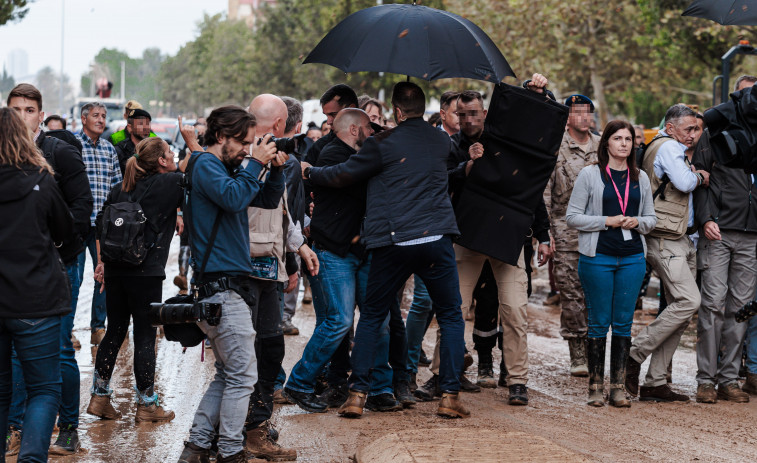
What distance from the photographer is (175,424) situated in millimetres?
6656

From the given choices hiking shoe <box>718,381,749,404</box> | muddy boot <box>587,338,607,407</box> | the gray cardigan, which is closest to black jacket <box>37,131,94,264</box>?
the gray cardigan

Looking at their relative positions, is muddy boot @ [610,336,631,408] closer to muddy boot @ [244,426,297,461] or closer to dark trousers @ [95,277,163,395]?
muddy boot @ [244,426,297,461]

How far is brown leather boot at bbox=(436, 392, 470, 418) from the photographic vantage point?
22.4 feet

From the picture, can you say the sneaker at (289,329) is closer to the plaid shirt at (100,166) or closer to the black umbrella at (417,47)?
the plaid shirt at (100,166)

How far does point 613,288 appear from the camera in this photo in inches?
295

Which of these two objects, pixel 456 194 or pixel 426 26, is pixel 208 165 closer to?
pixel 426 26

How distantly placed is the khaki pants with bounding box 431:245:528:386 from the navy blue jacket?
8.49 feet

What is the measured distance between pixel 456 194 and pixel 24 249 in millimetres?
3609

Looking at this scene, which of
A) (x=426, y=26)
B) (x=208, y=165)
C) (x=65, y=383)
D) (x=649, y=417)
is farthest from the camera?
(x=649, y=417)

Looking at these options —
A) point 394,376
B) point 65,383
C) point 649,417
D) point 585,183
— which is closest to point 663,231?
point 585,183

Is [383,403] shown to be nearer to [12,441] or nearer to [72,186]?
[12,441]

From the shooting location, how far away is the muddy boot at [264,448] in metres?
5.80

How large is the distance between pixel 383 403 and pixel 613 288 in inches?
78.3

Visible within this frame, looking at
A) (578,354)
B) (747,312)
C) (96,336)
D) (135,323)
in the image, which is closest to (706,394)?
(747,312)
